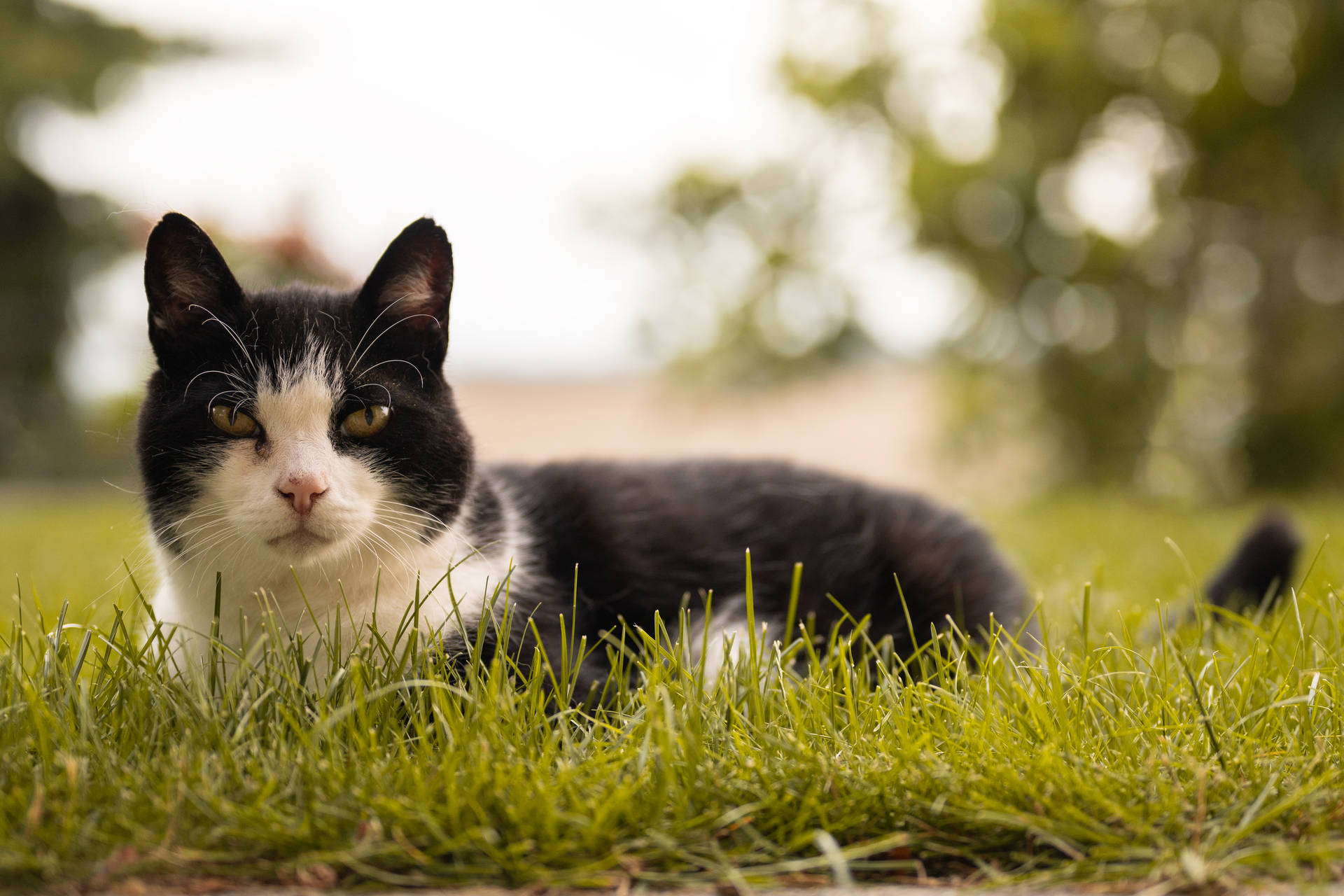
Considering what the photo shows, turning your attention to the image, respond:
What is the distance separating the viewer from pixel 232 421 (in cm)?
157

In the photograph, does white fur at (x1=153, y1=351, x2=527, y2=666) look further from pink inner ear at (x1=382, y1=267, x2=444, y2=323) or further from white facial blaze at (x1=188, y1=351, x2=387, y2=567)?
pink inner ear at (x1=382, y1=267, x2=444, y2=323)

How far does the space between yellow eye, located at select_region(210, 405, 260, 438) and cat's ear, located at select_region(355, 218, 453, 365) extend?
0.25 meters

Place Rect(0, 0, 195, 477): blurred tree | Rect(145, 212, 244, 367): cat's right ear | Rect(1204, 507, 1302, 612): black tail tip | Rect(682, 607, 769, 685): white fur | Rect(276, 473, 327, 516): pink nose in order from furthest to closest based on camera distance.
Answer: Rect(0, 0, 195, 477): blurred tree
Rect(1204, 507, 1302, 612): black tail tip
Rect(682, 607, 769, 685): white fur
Rect(145, 212, 244, 367): cat's right ear
Rect(276, 473, 327, 516): pink nose

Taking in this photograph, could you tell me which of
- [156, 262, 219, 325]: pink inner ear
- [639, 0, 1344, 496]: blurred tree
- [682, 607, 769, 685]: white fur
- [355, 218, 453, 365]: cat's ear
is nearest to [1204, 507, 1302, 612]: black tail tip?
[682, 607, 769, 685]: white fur

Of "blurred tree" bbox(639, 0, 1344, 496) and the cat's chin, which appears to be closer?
the cat's chin

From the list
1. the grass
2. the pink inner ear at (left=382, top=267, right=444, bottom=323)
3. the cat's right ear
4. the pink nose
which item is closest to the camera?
the grass

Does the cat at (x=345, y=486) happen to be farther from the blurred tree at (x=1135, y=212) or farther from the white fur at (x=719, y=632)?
the blurred tree at (x=1135, y=212)

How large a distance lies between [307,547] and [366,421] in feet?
0.74

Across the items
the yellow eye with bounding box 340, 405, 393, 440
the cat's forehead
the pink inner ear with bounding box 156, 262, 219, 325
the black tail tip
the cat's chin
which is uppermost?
the pink inner ear with bounding box 156, 262, 219, 325

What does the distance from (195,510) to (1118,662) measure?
1.60m

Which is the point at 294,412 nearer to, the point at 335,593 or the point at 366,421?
Result: the point at 366,421

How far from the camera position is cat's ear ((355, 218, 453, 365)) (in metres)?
1.66

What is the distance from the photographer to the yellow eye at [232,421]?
5.13ft

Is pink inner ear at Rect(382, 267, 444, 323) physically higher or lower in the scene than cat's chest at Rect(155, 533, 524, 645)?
higher
